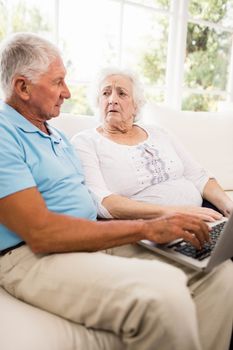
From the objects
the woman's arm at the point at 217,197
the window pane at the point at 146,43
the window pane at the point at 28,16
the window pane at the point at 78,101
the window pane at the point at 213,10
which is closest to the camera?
the woman's arm at the point at 217,197

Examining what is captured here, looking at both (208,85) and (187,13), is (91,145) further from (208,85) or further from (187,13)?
(208,85)

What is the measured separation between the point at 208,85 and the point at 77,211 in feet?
9.20

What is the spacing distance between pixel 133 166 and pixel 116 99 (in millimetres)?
358

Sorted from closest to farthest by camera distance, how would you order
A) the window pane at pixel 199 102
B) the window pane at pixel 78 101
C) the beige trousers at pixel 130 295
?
the beige trousers at pixel 130 295 → the window pane at pixel 78 101 → the window pane at pixel 199 102

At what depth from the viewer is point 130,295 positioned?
29.5 inches

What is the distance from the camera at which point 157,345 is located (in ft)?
2.45

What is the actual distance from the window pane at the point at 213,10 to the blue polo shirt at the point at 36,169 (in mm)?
2545

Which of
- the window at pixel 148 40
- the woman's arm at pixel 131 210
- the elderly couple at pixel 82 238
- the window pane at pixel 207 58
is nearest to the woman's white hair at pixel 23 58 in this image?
the elderly couple at pixel 82 238

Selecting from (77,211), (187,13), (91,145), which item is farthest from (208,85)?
(77,211)

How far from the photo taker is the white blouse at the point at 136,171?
1420 mm

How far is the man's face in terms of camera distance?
1.12m

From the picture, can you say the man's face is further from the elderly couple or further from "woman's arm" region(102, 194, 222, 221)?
"woman's arm" region(102, 194, 222, 221)

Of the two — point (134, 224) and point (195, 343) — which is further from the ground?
point (134, 224)

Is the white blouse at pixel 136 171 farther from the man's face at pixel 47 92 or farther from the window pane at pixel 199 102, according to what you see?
the window pane at pixel 199 102
